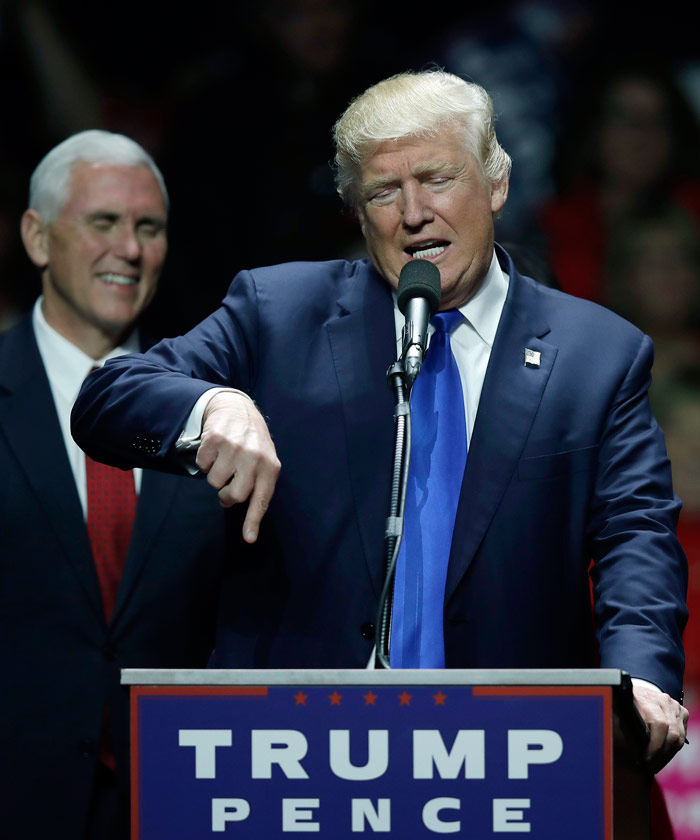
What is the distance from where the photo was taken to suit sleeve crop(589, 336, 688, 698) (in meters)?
1.64

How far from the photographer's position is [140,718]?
1361 millimetres

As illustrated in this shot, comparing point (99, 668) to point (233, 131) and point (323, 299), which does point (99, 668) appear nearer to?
point (323, 299)

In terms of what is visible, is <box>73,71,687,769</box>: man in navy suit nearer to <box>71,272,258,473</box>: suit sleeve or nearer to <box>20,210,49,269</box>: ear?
<box>71,272,258,473</box>: suit sleeve

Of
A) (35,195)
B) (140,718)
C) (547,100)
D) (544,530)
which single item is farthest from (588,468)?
(547,100)

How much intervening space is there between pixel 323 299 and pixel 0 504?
0.85m

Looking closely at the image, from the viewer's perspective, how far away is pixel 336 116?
3.48 metres

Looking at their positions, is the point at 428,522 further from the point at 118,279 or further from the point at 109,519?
the point at 118,279

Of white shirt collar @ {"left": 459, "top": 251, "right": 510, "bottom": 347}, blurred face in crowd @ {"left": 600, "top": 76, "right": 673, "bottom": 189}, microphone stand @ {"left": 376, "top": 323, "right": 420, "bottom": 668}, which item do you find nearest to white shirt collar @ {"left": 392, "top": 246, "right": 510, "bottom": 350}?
white shirt collar @ {"left": 459, "top": 251, "right": 510, "bottom": 347}

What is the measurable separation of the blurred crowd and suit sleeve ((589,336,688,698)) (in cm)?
155

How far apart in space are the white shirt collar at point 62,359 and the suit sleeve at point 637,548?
115 centimetres

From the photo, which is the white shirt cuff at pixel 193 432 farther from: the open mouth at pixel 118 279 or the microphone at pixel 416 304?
the open mouth at pixel 118 279

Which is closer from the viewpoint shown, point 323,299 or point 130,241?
point 323,299

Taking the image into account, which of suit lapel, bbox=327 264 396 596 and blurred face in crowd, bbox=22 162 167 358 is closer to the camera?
suit lapel, bbox=327 264 396 596

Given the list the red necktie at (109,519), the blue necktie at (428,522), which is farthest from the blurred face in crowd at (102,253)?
the blue necktie at (428,522)
